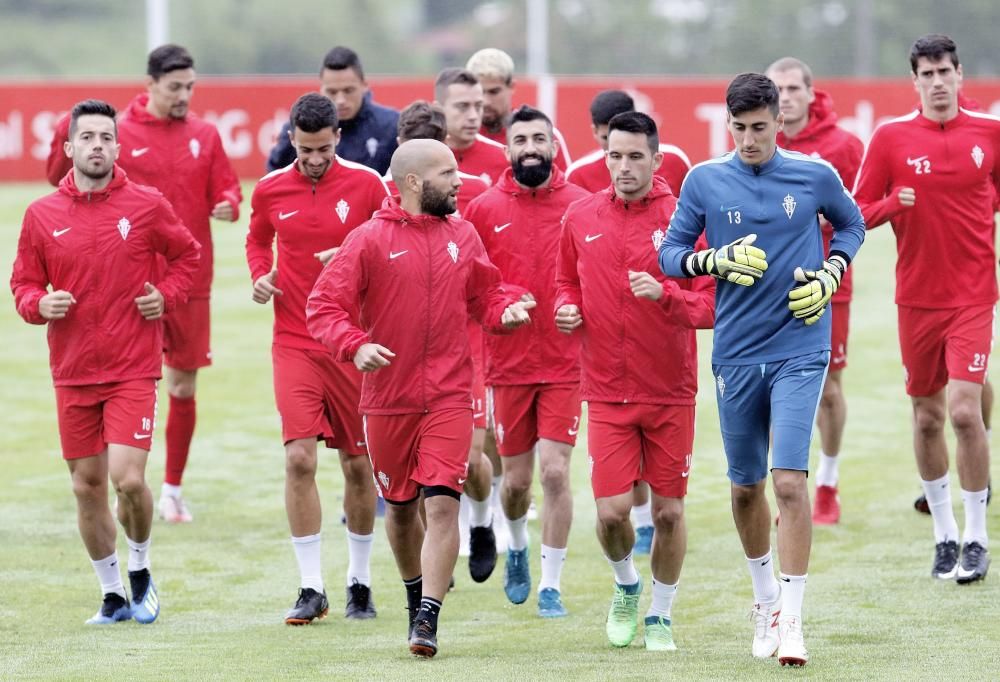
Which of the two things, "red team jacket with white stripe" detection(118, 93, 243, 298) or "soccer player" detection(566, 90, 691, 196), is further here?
"red team jacket with white stripe" detection(118, 93, 243, 298)

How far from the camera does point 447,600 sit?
909 centimetres

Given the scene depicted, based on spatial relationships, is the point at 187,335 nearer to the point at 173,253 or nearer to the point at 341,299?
the point at 173,253

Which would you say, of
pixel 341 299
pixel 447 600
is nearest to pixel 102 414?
pixel 341 299

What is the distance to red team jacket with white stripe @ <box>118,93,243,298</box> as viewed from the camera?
35.3ft

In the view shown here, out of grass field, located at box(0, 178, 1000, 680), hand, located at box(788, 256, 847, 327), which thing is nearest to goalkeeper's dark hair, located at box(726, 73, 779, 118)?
hand, located at box(788, 256, 847, 327)

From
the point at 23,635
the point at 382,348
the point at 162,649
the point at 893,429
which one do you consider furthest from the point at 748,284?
the point at 893,429

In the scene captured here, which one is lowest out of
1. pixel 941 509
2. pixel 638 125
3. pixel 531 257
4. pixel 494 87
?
pixel 941 509

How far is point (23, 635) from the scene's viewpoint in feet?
26.6

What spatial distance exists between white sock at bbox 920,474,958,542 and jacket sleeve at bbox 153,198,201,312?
13.6ft

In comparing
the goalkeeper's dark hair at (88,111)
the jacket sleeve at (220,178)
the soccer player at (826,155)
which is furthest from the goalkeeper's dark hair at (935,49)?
the jacket sleeve at (220,178)

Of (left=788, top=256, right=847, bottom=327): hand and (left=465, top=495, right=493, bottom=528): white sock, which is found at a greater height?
(left=788, top=256, right=847, bottom=327): hand

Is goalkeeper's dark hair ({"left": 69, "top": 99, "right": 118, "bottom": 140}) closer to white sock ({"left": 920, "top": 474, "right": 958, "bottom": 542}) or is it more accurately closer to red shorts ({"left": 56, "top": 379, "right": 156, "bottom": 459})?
red shorts ({"left": 56, "top": 379, "right": 156, "bottom": 459})

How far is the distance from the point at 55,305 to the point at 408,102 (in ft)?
52.8

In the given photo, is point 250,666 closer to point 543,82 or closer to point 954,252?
point 954,252
